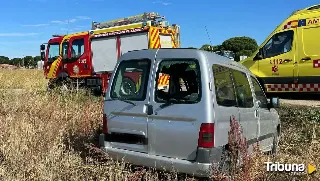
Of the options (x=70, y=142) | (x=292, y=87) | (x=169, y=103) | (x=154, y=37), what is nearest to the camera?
(x=169, y=103)

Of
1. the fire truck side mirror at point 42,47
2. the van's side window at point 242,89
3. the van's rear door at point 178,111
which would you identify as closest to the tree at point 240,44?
the fire truck side mirror at point 42,47

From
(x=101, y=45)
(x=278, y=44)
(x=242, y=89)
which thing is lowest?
(x=242, y=89)

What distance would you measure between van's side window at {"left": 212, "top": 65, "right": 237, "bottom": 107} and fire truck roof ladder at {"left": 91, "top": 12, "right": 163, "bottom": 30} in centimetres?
1069

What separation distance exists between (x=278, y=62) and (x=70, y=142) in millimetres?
6867

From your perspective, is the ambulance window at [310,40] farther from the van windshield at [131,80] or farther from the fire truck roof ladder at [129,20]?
the van windshield at [131,80]

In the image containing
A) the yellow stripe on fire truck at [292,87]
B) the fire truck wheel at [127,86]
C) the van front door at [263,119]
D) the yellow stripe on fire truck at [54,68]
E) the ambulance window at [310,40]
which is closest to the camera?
the fire truck wheel at [127,86]

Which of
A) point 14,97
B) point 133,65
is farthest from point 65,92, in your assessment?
point 133,65

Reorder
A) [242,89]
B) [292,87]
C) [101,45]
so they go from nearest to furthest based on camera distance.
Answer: [242,89]
[292,87]
[101,45]

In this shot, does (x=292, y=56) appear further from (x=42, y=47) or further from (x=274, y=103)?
(x=42, y=47)

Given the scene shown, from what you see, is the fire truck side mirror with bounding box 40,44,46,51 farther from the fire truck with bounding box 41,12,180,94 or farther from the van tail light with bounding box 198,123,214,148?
the van tail light with bounding box 198,123,214,148

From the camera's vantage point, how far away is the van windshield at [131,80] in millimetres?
4559

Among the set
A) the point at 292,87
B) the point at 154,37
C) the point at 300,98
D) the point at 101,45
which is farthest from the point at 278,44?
the point at 101,45

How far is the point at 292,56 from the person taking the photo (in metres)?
10.4

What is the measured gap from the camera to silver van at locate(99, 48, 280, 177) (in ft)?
13.4
